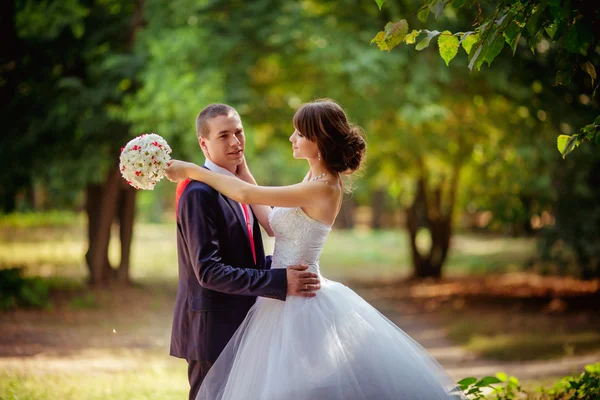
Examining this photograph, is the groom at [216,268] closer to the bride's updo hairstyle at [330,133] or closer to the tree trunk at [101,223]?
the bride's updo hairstyle at [330,133]

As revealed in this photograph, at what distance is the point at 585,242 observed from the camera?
47.1ft

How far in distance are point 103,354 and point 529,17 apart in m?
7.58

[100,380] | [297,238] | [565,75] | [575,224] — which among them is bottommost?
[100,380]

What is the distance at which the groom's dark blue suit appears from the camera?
388cm

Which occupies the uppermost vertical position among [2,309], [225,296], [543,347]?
[225,296]

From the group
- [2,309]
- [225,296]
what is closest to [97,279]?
[2,309]

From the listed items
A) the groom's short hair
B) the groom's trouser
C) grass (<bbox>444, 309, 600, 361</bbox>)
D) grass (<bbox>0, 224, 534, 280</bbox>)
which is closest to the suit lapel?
the groom's short hair

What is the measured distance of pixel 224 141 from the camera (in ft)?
13.8

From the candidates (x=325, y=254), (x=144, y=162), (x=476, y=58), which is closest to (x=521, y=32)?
(x=476, y=58)

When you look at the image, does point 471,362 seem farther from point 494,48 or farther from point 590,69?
point 494,48

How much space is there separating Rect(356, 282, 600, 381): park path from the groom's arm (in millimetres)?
5889

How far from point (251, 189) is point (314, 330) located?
89 centimetres

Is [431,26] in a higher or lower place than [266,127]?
higher

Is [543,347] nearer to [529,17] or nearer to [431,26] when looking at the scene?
[431,26]
